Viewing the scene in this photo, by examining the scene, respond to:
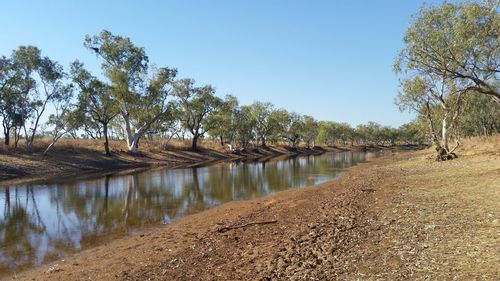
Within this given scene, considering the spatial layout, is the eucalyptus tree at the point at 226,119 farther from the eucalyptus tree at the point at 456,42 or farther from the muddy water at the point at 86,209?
the eucalyptus tree at the point at 456,42

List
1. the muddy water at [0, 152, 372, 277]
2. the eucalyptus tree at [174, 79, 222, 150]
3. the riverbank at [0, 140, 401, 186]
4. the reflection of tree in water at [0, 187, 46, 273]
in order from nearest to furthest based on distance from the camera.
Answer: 1. the reflection of tree in water at [0, 187, 46, 273]
2. the muddy water at [0, 152, 372, 277]
3. the riverbank at [0, 140, 401, 186]
4. the eucalyptus tree at [174, 79, 222, 150]

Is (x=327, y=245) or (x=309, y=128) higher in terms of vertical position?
(x=309, y=128)

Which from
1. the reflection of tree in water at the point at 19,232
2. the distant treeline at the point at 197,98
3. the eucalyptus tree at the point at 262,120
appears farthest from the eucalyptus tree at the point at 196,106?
the reflection of tree in water at the point at 19,232

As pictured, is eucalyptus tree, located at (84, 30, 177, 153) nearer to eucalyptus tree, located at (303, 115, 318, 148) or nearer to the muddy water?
the muddy water

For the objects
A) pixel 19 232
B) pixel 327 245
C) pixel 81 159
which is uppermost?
pixel 81 159

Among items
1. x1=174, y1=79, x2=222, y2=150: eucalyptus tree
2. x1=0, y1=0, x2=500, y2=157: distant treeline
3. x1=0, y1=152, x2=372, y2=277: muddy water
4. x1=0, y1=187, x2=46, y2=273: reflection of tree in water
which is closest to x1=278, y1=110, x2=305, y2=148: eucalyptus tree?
x1=0, y1=0, x2=500, y2=157: distant treeline

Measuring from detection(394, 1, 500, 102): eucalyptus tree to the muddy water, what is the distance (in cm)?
1388

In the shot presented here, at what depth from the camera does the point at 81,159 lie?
53.6m

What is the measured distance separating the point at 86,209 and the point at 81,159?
33.9 meters

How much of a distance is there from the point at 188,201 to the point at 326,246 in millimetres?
15298

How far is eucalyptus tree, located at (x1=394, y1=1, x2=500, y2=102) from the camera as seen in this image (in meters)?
24.9

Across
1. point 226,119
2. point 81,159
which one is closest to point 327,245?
point 81,159

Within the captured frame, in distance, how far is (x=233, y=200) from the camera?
2467 cm

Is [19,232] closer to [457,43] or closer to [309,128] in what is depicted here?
[457,43]
